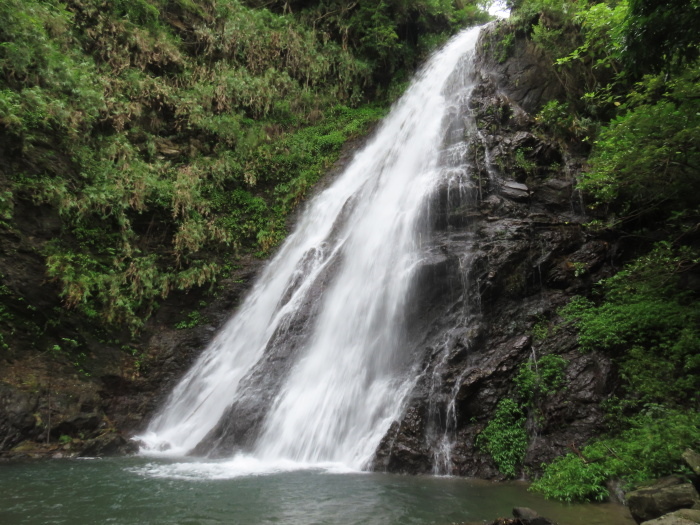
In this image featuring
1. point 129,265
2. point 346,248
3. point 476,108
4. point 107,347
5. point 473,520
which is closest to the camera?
point 473,520

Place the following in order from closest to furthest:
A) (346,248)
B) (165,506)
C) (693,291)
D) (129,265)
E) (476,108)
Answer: (165,506) → (693,291) → (129,265) → (346,248) → (476,108)

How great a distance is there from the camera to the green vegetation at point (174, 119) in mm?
10258

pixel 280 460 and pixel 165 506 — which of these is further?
pixel 280 460

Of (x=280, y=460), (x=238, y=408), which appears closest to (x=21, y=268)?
(x=238, y=408)

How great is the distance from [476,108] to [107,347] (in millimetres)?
12918

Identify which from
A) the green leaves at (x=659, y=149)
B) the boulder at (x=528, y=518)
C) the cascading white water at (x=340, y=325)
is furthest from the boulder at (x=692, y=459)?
the cascading white water at (x=340, y=325)

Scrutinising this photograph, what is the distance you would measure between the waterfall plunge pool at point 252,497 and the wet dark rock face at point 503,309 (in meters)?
0.87

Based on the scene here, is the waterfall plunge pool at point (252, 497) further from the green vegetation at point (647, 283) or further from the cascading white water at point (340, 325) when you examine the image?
the cascading white water at point (340, 325)

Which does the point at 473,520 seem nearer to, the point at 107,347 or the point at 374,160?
the point at 107,347

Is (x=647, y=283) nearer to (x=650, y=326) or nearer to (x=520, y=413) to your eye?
(x=650, y=326)

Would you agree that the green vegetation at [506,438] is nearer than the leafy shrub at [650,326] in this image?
No

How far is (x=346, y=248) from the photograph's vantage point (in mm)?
12102

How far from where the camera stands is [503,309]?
8.95 m

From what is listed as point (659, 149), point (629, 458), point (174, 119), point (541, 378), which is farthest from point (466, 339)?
point (174, 119)
